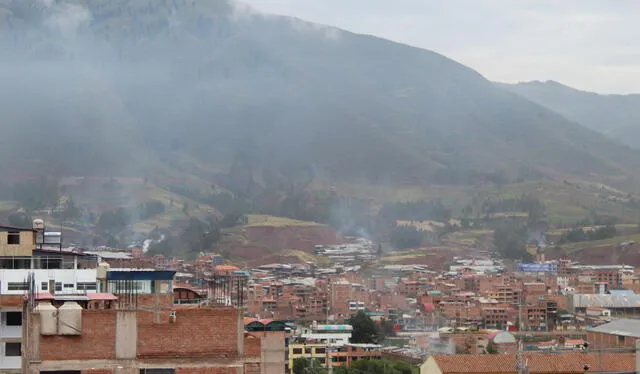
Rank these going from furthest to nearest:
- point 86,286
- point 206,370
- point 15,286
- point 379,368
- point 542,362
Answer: point 379,368 → point 542,362 → point 86,286 → point 15,286 → point 206,370

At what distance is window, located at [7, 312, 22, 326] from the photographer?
26297 millimetres

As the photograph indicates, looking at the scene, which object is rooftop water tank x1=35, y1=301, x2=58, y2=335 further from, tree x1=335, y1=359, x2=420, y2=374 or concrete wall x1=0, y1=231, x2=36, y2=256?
tree x1=335, y1=359, x2=420, y2=374

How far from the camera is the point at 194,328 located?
18422mm

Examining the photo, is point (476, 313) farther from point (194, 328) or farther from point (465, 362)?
point (194, 328)

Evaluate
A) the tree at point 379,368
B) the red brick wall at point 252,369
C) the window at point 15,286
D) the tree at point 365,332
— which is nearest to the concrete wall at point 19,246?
the window at point 15,286

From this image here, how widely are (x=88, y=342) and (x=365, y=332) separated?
96.8 m

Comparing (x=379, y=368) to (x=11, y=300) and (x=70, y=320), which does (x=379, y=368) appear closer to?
(x=11, y=300)

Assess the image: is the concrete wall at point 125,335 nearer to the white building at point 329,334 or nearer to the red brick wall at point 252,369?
the red brick wall at point 252,369

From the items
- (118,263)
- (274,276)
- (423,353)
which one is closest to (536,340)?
(423,353)

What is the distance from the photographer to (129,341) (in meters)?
18.2

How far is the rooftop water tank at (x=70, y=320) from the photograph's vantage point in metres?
17.8

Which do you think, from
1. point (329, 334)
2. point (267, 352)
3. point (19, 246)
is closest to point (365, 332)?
point (329, 334)

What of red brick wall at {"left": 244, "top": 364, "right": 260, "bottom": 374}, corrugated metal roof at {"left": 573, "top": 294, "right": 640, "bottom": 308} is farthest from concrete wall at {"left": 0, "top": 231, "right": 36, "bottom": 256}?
corrugated metal roof at {"left": 573, "top": 294, "right": 640, "bottom": 308}

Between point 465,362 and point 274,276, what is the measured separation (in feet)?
495
